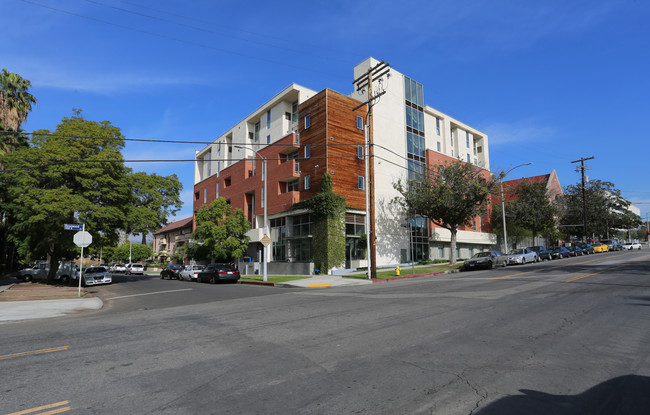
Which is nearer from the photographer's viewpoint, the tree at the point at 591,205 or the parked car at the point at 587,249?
the parked car at the point at 587,249

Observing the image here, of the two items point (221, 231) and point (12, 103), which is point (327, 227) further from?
point (12, 103)

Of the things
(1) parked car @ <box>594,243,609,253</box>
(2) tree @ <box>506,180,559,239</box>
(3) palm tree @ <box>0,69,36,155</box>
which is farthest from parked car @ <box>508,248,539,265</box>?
(3) palm tree @ <box>0,69,36,155</box>

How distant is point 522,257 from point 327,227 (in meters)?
17.3

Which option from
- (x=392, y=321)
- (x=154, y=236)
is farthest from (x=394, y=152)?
(x=154, y=236)

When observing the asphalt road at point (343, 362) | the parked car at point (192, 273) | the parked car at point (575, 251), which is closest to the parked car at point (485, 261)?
the parked car at point (575, 251)

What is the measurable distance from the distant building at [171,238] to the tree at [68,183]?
1695 inches

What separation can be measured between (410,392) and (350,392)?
704 millimetres

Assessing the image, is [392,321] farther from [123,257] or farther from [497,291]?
[123,257]

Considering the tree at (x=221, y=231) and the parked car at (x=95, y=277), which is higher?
the tree at (x=221, y=231)

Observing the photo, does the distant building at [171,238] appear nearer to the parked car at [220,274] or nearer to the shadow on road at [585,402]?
the parked car at [220,274]

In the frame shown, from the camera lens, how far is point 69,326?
30.2 ft

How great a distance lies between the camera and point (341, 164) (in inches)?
1303

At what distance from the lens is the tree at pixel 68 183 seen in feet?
78.8

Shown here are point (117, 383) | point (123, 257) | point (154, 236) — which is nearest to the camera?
point (117, 383)
